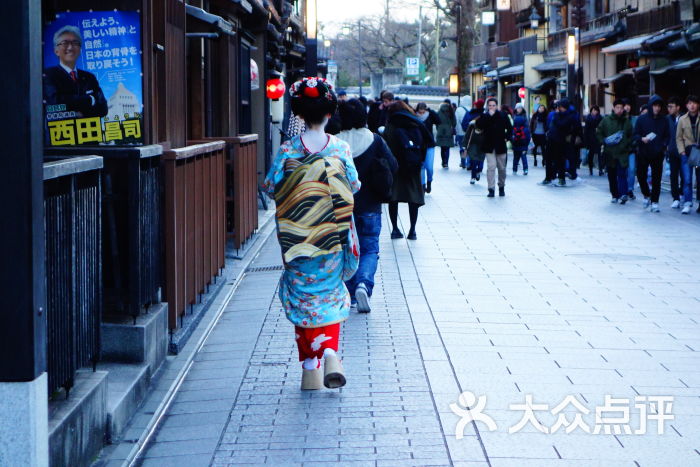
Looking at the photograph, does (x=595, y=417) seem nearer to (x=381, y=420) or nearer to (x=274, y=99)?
(x=381, y=420)

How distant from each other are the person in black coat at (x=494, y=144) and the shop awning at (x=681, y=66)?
7.61 meters

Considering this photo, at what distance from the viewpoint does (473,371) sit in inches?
270

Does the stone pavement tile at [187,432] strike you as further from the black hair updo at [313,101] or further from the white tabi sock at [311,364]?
the black hair updo at [313,101]

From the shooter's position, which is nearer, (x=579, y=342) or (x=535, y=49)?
(x=579, y=342)

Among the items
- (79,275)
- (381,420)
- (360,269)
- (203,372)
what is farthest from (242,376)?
(360,269)

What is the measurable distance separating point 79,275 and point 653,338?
14.2ft

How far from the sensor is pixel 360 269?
30.2 ft

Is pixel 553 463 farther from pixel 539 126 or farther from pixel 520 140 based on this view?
pixel 539 126

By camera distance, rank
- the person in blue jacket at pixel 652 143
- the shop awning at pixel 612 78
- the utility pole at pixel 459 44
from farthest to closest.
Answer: the utility pole at pixel 459 44 → the shop awning at pixel 612 78 → the person in blue jacket at pixel 652 143

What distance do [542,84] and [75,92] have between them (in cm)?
4363

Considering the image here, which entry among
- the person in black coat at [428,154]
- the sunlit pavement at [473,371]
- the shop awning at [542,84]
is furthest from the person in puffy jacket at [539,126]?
the sunlit pavement at [473,371]

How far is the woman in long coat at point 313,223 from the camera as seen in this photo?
6.52 metres

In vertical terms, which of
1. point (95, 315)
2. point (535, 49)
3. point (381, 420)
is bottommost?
point (381, 420)

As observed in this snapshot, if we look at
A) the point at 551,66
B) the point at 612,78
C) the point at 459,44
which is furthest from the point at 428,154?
the point at 459,44
